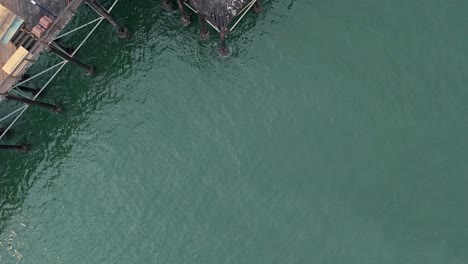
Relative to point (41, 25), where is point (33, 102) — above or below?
below

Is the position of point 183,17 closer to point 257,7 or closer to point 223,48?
point 223,48

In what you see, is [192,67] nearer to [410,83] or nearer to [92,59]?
[92,59]

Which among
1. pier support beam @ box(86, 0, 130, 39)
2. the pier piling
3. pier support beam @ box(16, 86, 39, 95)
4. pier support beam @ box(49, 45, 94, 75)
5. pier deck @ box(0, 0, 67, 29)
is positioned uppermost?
the pier piling

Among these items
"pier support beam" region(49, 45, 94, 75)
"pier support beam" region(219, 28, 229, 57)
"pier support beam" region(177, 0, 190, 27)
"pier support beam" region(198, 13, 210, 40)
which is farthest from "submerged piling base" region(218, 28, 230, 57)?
"pier support beam" region(49, 45, 94, 75)

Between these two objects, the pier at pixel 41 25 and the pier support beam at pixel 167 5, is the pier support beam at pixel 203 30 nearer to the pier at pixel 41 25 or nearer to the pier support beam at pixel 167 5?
the pier at pixel 41 25

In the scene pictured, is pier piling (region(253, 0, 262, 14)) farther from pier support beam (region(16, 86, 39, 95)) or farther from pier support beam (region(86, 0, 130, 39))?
pier support beam (region(16, 86, 39, 95))

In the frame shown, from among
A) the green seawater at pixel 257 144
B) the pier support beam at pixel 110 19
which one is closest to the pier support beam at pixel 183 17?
the green seawater at pixel 257 144

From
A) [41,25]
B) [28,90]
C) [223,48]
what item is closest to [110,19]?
[41,25]
